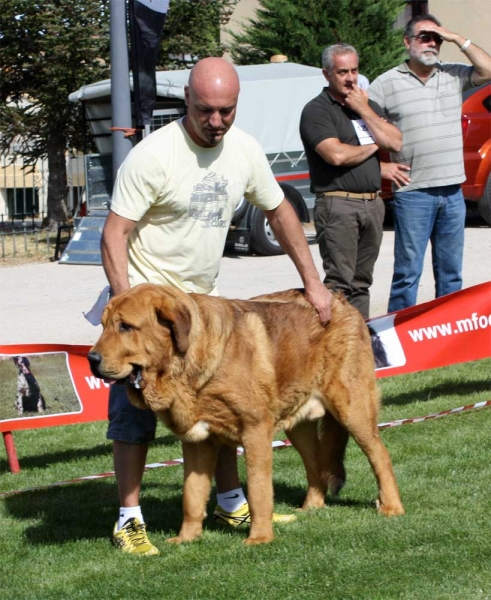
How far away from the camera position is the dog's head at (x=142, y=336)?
4.24 metres

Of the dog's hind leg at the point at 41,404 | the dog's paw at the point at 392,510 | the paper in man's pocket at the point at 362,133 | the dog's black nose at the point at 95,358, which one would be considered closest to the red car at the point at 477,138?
the paper in man's pocket at the point at 362,133

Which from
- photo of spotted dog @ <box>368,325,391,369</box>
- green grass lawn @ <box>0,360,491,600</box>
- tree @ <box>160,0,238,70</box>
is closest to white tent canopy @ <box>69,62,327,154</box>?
tree @ <box>160,0,238,70</box>

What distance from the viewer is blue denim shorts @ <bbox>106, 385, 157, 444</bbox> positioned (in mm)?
4797

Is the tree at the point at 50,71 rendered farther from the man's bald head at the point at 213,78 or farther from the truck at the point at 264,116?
the man's bald head at the point at 213,78

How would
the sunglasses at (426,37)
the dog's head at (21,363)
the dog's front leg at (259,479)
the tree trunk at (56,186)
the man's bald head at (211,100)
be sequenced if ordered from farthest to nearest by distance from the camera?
the tree trunk at (56,186)
the sunglasses at (426,37)
the dog's head at (21,363)
the dog's front leg at (259,479)
the man's bald head at (211,100)

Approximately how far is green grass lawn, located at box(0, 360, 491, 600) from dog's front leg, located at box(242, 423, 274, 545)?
0.09 m

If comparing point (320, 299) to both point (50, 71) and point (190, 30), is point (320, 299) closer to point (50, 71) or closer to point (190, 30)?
point (50, 71)

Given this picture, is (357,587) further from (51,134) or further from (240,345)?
(51,134)

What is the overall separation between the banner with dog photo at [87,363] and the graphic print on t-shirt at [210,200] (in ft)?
6.40

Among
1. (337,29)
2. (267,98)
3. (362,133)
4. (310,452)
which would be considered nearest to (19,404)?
(310,452)

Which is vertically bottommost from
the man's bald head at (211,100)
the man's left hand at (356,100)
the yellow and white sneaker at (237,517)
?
the yellow and white sneaker at (237,517)

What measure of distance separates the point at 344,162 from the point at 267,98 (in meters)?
10.2

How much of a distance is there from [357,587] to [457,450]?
2.34 metres

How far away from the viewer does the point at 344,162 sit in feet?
23.3
